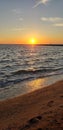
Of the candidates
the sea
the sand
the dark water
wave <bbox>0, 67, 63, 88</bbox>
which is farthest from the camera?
the dark water

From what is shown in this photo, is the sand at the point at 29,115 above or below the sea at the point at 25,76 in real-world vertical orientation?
above

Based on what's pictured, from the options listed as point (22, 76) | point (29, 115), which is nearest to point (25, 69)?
point (22, 76)

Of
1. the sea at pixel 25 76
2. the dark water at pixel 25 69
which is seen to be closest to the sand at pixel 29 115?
the sea at pixel 25 76

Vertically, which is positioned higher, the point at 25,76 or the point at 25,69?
the point at 25,76

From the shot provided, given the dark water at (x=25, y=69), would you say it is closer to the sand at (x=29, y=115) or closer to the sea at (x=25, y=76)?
the sea at (x=25, y=76)

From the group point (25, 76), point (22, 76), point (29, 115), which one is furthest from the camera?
point (25, 76)

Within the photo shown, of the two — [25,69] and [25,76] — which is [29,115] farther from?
[25,69]

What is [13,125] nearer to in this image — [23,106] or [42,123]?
[42,123]

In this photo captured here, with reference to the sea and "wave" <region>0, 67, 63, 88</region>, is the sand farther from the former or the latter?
"wave" <region>0, 67, 63, 88</region>

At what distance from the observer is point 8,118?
7.25 meters

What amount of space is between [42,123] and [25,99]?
3769 millimetres

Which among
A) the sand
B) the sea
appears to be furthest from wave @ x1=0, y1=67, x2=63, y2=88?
the sand

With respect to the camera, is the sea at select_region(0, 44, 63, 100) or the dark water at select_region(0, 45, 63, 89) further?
the dark water at select_region(0, 45, 63, 89)

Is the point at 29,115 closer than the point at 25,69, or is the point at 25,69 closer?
the point at 29,115
